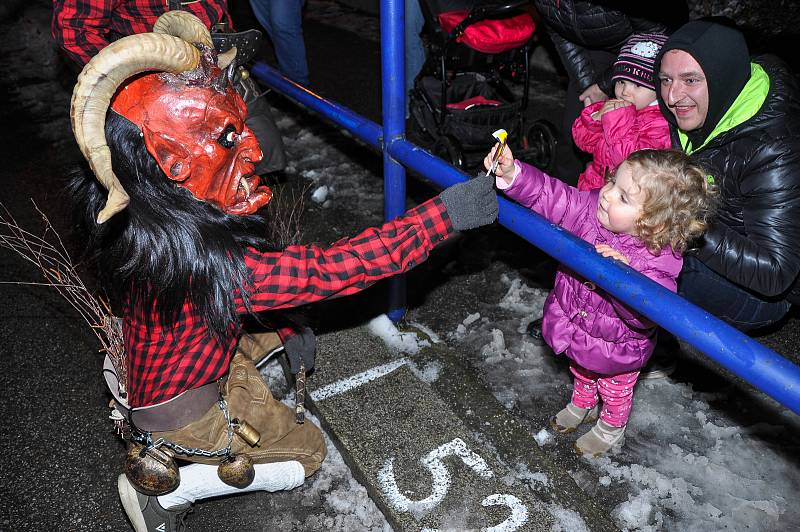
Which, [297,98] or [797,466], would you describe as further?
[297,98]

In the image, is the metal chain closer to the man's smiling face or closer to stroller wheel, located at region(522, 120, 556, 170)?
the man's smiling face

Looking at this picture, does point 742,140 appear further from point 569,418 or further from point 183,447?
point 183,447

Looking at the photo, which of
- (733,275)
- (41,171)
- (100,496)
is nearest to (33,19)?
(41,171)

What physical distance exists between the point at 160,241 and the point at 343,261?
481 mm

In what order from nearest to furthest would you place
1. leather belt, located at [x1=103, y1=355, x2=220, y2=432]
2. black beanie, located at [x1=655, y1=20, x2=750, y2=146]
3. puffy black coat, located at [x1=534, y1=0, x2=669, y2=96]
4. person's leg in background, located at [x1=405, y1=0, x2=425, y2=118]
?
leather belt, located at [x1=103, y1=355, x2=220, y2=432] → black beanie, located at [x1=655, y1=20, x2=750, y2=146] → puffy black coat, located at [x1=534, y1=0, x2=669, y2=96] → person's leg in background, located at [x1=405, y1=0, x2=425, y2=118]

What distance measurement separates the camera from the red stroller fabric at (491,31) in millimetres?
3943

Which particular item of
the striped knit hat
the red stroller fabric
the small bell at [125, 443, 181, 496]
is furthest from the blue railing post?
the red stroller fabric

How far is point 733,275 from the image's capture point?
2.11 m

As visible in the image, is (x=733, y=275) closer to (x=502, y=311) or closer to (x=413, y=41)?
(x=502, y=311)

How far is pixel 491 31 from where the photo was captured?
395cm

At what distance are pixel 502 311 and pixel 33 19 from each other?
27.4 ft

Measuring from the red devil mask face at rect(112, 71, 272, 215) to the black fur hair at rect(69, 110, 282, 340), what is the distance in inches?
1.6

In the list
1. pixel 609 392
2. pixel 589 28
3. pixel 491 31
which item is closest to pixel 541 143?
pixel 491 31

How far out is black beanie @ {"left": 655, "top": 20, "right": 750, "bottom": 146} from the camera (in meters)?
2.00
